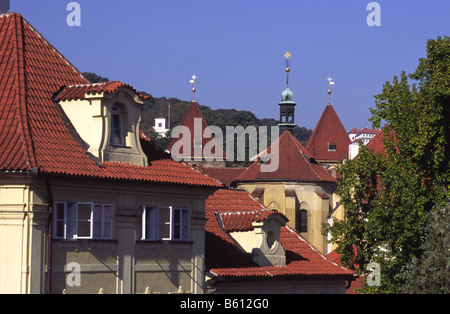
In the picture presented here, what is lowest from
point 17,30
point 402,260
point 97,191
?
point 402,260

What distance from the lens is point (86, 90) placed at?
2588 cm

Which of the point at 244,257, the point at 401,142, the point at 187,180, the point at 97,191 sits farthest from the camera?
the point at 401,142

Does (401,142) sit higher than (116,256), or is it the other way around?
(401,142)

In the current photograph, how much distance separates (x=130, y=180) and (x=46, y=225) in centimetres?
309

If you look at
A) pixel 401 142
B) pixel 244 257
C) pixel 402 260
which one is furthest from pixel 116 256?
pixel 401 142

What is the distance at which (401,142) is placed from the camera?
1553 inches

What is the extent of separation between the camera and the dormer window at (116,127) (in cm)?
2653

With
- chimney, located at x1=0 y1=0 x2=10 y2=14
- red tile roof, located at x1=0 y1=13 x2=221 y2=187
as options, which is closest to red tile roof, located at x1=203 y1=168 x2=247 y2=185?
red tile roof, located at x1=0 y1=13 x2=221 y2=187

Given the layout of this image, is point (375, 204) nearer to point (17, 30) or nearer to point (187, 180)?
point (187, 180)

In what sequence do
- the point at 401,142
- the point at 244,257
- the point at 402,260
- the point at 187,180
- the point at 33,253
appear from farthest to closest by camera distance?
the point at 401,142 → the point at 402,260 → the point at 244,257 → the point at 187,180 → the point at 33,253

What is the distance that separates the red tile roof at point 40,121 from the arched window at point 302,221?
48365mm

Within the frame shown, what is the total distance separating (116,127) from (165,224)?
3251 millimetres

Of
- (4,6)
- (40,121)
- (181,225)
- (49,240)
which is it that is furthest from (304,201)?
(49,240)

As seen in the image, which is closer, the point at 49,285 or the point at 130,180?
the point at 49,285
